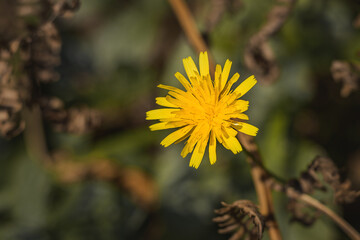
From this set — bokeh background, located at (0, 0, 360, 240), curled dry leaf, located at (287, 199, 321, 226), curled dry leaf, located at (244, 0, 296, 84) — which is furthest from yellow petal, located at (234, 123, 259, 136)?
bokeh background, located at (0, 0, 360, 240)

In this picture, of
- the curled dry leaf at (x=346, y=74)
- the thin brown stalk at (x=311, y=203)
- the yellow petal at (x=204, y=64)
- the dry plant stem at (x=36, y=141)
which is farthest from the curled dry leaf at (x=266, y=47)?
the dry plant stem at (x=36, y=141)

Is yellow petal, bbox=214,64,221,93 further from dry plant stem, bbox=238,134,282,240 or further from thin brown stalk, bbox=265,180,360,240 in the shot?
thin brown stalk, bbox=265,180,360,240

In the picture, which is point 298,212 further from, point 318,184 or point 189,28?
point 189,28

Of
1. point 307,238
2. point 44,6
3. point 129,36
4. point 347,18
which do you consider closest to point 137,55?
point 129,36

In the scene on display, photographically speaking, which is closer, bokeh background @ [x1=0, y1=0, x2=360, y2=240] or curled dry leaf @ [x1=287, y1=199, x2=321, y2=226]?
curled dry leaf @ [x1=287, y1=199, x2=321, y2=226]

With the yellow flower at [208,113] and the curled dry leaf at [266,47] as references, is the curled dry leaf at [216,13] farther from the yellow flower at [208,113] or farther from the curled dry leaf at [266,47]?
the yellow flower at [208,113]

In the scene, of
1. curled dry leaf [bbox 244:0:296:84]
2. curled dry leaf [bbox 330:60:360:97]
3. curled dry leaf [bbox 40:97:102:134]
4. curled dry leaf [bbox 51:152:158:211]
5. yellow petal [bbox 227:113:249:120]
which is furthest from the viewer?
curled dry leaf [bbox 51:152:158:211]

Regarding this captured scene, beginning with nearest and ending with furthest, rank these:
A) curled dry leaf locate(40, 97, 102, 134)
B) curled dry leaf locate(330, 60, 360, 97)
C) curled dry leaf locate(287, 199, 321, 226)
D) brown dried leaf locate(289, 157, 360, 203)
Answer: brown dried leaf locate(289, 157, 360, 203) → curled dry leaf locate(287, 199, 321, 226) → curled dry leaf locate(330, 60, 360, 97) → curled dry leaf locate(40, 97, 102, 134)
